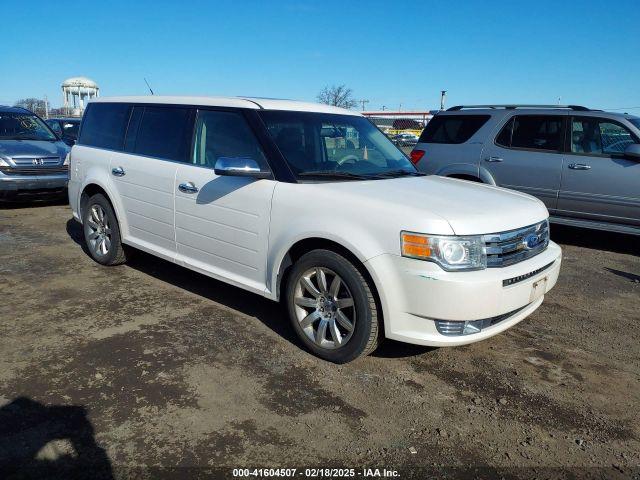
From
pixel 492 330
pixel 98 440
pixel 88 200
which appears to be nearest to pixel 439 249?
pixel 492 330

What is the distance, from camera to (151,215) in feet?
15.8

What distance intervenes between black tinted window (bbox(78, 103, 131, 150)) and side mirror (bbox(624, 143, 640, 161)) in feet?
19.7

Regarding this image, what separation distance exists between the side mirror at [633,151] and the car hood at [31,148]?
30.0 feet

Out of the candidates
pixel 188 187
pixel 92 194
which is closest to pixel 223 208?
pixel 188 187

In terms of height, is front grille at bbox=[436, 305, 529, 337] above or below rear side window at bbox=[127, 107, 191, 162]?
below

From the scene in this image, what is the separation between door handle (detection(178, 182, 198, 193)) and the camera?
168 inches

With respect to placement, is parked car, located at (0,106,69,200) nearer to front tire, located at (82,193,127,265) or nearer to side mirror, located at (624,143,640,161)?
front tire, located at (82,193,127,265)

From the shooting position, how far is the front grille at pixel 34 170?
8609 millimetres

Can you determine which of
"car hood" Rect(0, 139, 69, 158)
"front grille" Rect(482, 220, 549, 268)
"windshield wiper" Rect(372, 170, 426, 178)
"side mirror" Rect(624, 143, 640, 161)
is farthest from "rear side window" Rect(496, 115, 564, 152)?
"car hood" Rect(0, 139, 69, 158)

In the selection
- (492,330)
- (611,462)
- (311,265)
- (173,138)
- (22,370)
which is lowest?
(611,462)

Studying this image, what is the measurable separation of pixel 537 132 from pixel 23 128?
919cm

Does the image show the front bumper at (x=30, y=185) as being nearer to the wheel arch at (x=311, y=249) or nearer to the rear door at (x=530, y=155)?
the wheel arch at (x=311, y=249)

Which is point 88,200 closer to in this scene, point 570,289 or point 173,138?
point 173,138

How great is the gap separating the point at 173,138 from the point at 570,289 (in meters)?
4.31
